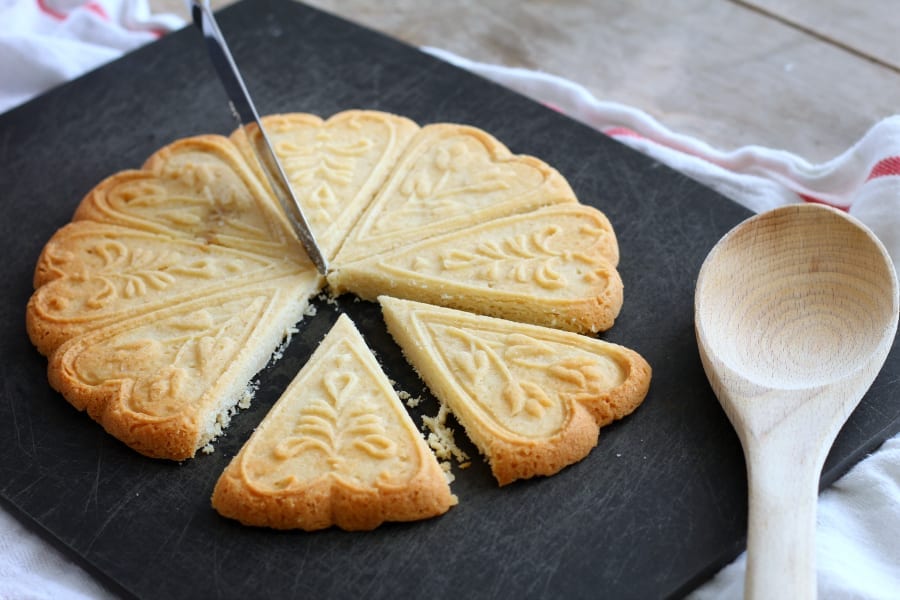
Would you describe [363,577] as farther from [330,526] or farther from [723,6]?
[723,6]

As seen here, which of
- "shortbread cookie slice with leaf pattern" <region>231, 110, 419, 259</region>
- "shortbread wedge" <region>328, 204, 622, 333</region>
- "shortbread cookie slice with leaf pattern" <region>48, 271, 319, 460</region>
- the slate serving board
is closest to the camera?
the slate serving board

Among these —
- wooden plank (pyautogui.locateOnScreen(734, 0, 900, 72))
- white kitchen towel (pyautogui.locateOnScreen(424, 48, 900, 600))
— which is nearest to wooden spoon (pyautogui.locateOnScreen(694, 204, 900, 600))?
white kitchen towel (pyautogui.locateOnScreen(424, 48, 900, 600))

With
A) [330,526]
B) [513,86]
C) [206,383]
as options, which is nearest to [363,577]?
[330,526]

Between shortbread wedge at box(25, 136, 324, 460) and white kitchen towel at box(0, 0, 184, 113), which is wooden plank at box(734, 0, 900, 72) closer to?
shortbread wedge at box(25, 136, 324, 460)

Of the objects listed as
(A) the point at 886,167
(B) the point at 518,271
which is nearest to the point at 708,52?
(A) the point at 886,167

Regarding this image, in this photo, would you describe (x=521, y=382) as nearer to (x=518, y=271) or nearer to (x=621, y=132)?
(x=518, y=271)
